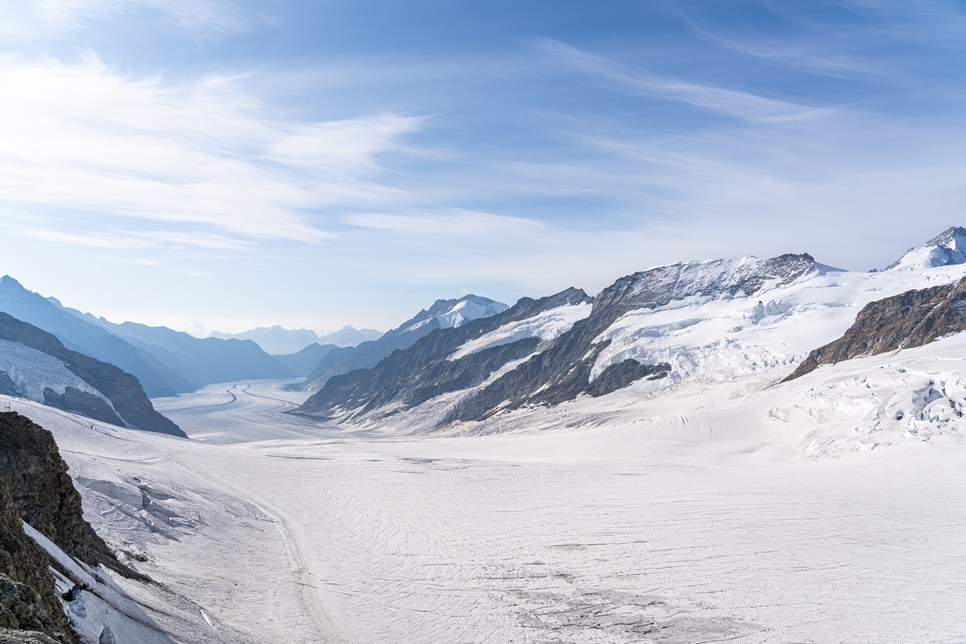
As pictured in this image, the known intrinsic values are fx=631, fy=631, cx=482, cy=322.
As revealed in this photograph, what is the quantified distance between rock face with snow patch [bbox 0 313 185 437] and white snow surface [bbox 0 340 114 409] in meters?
0.19

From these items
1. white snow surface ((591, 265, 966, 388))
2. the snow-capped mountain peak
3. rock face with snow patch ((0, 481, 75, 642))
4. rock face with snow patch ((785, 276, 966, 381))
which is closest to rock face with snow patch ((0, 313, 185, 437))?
white snow surface ((591, 265, 966, 388))

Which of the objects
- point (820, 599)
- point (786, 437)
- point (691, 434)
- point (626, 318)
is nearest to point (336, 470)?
point (691, 434)

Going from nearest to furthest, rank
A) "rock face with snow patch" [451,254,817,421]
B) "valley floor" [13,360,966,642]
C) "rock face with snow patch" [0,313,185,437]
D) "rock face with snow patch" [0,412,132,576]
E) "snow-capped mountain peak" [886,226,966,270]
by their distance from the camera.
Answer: "rock face with snow patch" [0,412,132,576], "valley floor" [13,360,966,642], "rock face with snow patch" [0,313,185,437], "rock face with snow patch" [451,254,817,421], "snow-capped mountain peak" [886,226,966,270]

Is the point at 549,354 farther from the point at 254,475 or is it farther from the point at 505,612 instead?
the point at 505,612

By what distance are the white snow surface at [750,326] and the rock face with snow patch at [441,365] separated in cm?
3177

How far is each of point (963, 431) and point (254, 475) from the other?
132 feet

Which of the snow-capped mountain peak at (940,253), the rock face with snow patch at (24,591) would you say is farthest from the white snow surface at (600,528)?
the snow-capped mountain peak at (940,253)

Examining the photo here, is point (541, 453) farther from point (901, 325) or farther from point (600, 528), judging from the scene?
point (901, 325)

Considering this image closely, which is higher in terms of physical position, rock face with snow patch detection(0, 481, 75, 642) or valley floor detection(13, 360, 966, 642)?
rock face with snow patch detection(0, 481, 75, 642)

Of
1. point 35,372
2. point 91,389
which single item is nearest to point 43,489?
point 35,372

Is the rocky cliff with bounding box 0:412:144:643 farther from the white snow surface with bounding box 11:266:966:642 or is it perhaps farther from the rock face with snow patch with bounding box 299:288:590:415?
the rock face with snow patch with bounding box 299:288:590:415

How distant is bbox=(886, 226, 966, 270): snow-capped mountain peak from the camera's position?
113m

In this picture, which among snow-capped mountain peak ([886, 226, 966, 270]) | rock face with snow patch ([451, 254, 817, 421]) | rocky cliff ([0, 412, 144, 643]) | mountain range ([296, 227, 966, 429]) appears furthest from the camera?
snow-capped mountain peak ([886, 226, 966, 270])

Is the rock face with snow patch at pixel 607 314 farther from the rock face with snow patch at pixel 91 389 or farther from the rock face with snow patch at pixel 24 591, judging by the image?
the rock face with snow patch at pixel 24 591
